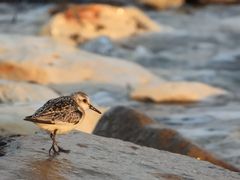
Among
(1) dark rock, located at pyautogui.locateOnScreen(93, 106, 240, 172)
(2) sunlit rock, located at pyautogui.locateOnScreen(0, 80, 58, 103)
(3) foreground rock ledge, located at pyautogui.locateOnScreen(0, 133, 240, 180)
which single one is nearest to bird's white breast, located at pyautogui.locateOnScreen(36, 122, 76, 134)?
(3) foreground rock ledge, located at pyautogui.locateOnScreen(0, 133, 240, 180)

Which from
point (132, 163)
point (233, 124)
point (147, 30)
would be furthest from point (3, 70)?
point (147, 30)

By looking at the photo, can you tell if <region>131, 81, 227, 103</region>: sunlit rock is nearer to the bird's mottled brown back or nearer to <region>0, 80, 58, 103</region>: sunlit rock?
<region>0, 80, 58, 103</region>: sunlit rock

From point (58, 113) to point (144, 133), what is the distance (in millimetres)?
2341

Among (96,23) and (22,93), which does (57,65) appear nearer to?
(22,93)

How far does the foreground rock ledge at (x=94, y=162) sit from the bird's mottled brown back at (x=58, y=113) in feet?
0.79

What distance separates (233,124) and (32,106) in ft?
12.8

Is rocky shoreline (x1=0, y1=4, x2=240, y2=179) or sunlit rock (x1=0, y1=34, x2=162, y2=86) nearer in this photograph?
rocky shoreline (x1=0, y1=4, x2=240, y2=179)

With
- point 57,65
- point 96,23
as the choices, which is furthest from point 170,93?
point 96,23

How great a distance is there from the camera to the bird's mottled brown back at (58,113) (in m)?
5.01

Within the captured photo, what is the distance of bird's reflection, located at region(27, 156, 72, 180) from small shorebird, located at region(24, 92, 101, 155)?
19 centimetres

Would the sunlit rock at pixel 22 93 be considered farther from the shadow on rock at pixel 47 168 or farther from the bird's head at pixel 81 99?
the shadow on rock at pixel 47 168

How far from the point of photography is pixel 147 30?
1970 cm

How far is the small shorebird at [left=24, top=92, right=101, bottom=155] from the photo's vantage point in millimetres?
5016

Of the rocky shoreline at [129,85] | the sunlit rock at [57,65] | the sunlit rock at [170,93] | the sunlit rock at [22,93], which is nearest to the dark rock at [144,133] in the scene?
the rocky shoreline at [129,85]
